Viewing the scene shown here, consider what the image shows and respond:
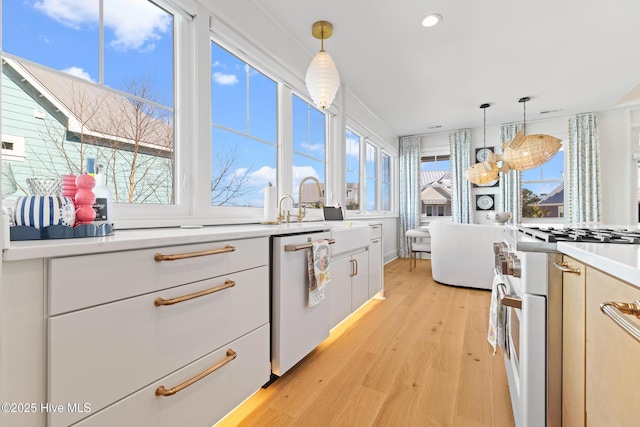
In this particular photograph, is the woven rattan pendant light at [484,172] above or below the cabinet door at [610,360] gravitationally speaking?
above

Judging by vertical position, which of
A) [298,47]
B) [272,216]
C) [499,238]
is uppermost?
[298,47]

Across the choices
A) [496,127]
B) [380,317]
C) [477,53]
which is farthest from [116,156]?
[496,127]

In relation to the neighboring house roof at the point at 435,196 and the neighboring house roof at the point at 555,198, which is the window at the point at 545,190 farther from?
the neighboring house roof at the point at 435,196

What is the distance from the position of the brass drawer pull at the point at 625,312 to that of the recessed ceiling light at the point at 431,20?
99.3 inches

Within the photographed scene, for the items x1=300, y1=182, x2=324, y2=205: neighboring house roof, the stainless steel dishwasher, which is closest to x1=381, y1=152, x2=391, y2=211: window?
x1=300, y1=182, x2=324, y2=205: neighboring house roof

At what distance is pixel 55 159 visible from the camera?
1.18 meters

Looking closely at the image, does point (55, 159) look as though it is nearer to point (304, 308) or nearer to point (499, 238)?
point (304, 308)

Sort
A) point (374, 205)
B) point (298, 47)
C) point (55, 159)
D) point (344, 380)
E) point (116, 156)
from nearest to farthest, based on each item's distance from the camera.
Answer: point (55, 159) → point (116, 156) → point (344, 380) → point (298, 47) → point (374, 205)

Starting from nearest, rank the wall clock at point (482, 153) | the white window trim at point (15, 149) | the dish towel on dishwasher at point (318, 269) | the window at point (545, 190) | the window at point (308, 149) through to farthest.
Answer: the white window trim at point (15, 149) → the dish towel on dishwasher at point (318, 269) → the window at point (308, 149) → the window at point (545, 190) → the wall clock at point (482, 153)

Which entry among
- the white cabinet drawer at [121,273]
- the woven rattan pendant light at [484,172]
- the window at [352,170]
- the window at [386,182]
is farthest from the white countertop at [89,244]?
the window at [386,182]

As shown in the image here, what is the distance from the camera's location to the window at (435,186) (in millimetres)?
5836

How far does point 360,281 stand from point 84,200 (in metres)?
2.04

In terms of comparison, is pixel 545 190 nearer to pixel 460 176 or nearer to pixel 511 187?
pixel 511 187

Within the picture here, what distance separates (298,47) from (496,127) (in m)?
4.37
